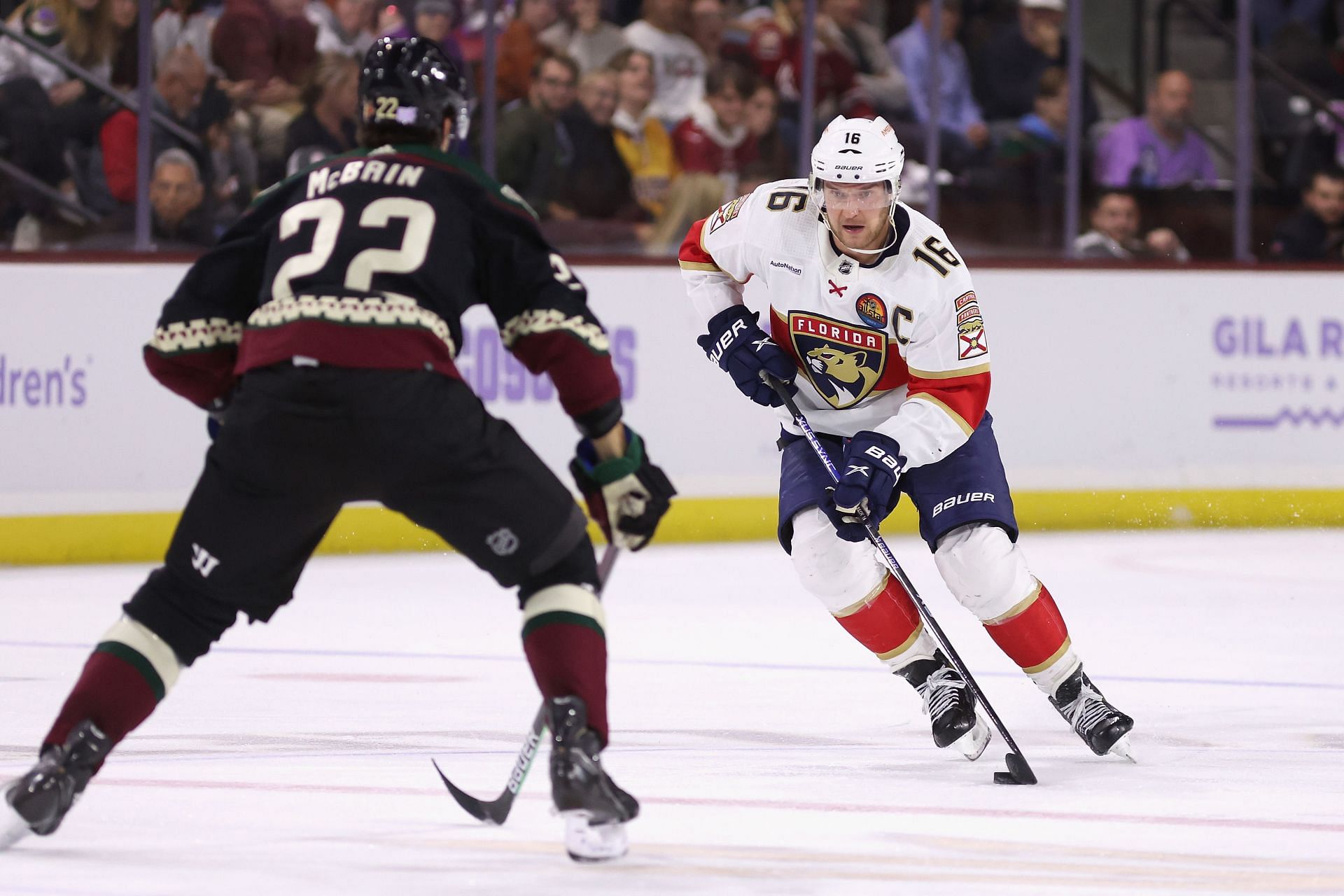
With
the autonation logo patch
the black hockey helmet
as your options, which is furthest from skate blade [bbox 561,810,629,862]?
the autonation logo patch

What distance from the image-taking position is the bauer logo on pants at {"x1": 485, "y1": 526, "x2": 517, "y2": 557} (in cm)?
297

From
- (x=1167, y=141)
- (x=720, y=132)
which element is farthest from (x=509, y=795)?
(x=1167, y=141)

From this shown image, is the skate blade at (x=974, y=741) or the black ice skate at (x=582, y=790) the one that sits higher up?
the black ice skate at (x=582, y=790)


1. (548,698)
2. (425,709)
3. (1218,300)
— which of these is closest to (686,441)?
(1218,300)

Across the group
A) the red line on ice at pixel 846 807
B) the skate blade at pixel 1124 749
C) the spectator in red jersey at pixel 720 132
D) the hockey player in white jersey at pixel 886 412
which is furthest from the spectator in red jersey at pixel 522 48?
the red line on ice at pixel 846 807

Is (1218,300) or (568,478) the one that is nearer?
(568,478)

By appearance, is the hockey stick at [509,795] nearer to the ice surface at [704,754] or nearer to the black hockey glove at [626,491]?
the ice surface at [704,754]

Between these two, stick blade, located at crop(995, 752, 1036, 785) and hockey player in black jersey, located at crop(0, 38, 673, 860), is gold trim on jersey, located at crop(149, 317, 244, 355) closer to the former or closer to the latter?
hockey player in black jersey, located at crop(0, 38, 673, 860)

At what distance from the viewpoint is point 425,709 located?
183 inches

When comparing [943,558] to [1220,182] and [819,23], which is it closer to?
[819,23]

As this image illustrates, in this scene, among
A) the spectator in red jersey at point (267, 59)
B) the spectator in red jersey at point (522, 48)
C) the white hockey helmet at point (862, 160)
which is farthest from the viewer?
the spectator in red jersey at point (522, 48)

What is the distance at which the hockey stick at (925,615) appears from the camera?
3.83 m

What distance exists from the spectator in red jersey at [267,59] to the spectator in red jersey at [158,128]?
11cm

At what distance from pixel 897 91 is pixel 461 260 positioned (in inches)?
234
